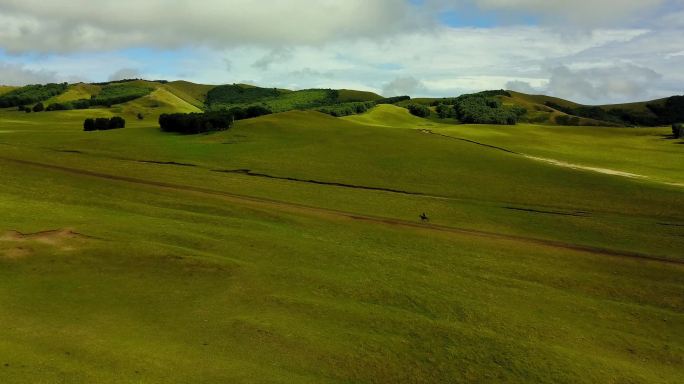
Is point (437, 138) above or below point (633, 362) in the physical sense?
above

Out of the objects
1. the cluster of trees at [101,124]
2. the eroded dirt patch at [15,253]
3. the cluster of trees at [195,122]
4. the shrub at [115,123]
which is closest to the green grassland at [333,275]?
the eroded dirt patch at [15,253]

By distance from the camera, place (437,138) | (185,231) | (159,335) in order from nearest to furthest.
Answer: (159,335), (185,231), (437,138)

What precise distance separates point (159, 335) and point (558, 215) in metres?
47.9

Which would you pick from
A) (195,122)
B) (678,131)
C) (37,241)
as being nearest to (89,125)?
(195,122)

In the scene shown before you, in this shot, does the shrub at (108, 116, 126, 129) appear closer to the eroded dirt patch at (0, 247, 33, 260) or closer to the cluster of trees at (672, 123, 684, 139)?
the eroded dirt patch at (0, 247, 33, 260)

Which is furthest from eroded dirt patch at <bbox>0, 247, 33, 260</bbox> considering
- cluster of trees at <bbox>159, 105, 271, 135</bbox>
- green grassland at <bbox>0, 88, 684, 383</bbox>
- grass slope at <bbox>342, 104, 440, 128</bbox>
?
grass slope at <bbox>342, 104, 440, 128</bbox>

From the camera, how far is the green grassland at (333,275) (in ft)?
78.5

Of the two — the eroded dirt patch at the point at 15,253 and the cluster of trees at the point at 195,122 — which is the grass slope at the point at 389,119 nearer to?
the cluster of trees at the point at 195,122

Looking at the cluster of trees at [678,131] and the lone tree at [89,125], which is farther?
A: the lone tree at [89,125]

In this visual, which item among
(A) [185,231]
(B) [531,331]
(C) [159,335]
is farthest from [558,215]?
(C) [159,335]

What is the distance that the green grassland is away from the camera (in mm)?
23938

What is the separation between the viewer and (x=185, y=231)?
42531mm

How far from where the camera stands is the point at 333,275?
3512 cm

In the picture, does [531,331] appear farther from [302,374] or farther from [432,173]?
[432,173]
